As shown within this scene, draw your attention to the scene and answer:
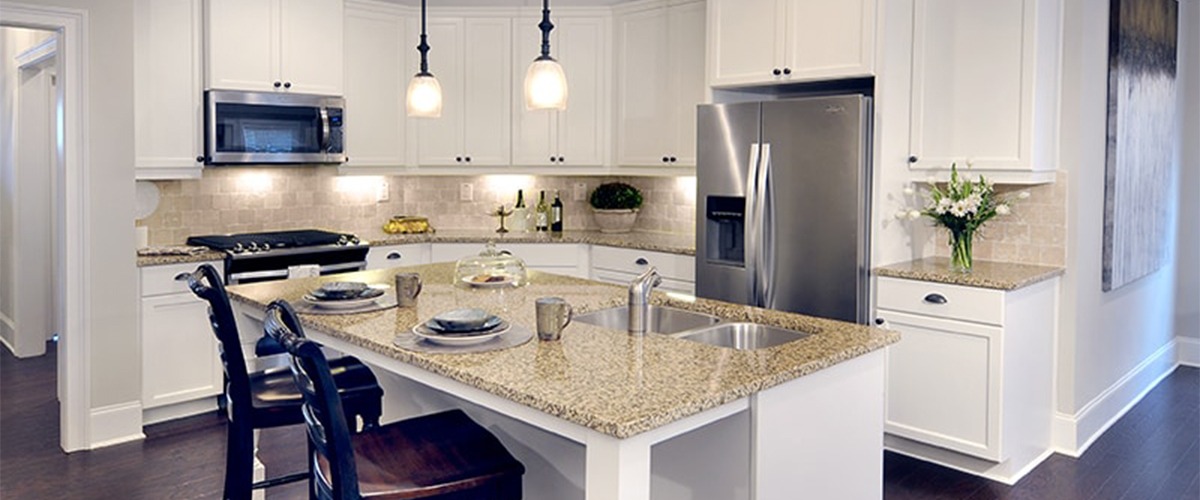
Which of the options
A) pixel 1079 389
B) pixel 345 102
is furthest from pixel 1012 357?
pixel 345 102

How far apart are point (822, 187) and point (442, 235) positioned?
256 cm

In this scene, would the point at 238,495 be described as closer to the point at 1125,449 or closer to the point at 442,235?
the point at 442,235

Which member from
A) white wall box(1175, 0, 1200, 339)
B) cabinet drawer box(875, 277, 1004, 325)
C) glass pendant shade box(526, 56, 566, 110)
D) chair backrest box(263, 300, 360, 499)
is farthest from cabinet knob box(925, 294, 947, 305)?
white wall box(1175, 0, 1200, 339)

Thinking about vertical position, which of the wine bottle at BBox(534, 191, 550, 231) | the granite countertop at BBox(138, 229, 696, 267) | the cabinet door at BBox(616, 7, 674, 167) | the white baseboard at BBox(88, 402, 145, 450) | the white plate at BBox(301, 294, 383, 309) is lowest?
the white baseboard at BBox(88, 402, 145, 450)

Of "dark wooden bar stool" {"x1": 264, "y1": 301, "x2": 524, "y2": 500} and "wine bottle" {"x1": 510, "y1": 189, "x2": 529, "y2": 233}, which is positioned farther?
"wine bottle" {"x1": 510, "y1": 189, "x2": 529, "y2": 233}

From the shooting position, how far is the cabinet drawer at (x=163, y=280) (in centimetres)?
411

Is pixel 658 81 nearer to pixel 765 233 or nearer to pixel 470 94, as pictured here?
pixel 470 94

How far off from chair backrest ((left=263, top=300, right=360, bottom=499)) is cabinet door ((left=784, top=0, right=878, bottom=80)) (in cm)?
290

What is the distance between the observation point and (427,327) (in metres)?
2.30

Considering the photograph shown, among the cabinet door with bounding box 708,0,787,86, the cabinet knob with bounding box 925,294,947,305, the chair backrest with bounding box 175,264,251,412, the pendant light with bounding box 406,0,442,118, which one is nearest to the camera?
the chair backrest with bounding box 175,264,251,412

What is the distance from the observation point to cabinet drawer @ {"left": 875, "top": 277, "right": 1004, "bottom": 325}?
344 centimetres

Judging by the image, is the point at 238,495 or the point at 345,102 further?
the point at 345,102

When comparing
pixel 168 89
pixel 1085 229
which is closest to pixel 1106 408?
pixel 1085 229

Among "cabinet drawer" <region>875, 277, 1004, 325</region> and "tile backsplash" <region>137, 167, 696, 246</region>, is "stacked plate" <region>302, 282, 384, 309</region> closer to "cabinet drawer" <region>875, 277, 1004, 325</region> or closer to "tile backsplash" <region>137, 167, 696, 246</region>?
"cabinet drawer" <region>875, 277, 1004, 325</region>
